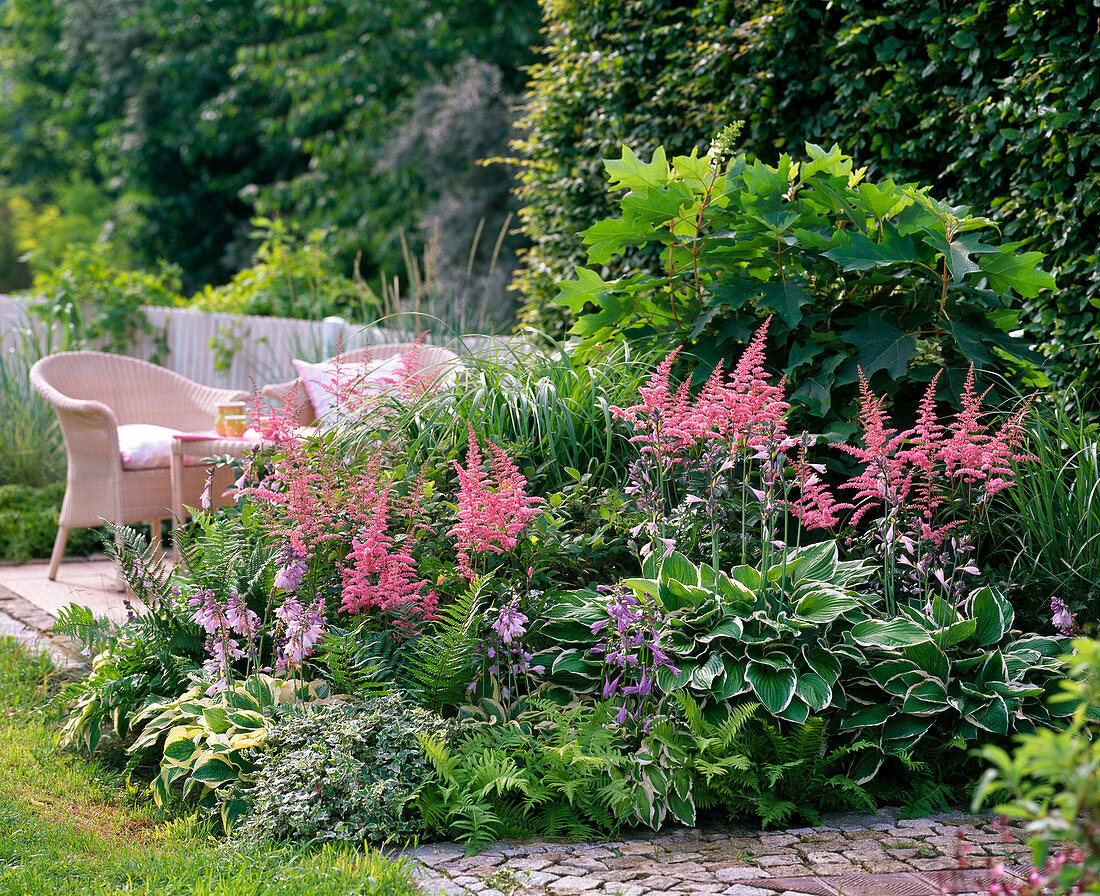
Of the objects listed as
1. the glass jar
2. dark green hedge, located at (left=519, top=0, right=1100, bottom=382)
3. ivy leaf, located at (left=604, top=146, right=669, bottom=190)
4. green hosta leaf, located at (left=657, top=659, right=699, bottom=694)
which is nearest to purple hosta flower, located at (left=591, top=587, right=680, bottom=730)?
green hosta leaf, located at (left=657, top=659, right=699, bottom=694)

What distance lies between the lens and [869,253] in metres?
3.21

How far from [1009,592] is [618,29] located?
4.05 m

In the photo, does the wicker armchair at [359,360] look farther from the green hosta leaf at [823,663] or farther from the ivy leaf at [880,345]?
the green hosta leaf at [823,663]

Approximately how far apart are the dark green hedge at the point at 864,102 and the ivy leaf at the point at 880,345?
0.80 metres

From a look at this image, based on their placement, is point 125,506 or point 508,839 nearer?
point 508,839

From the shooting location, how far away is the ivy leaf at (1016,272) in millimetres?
3316

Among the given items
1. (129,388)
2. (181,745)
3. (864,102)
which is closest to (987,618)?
(181,745)

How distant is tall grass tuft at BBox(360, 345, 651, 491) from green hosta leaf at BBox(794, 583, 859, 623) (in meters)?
0.84

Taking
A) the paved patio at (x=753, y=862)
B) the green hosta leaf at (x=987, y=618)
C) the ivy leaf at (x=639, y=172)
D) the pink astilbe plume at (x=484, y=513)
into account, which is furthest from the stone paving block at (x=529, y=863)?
the ivy leaf at (x=639, y=172)

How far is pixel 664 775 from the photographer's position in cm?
231

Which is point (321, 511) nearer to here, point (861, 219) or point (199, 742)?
point (199, 742)

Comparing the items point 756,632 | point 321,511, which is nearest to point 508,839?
point 756,632

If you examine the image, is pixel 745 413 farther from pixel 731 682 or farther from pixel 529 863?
pixel 529 863

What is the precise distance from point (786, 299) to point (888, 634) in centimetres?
128
